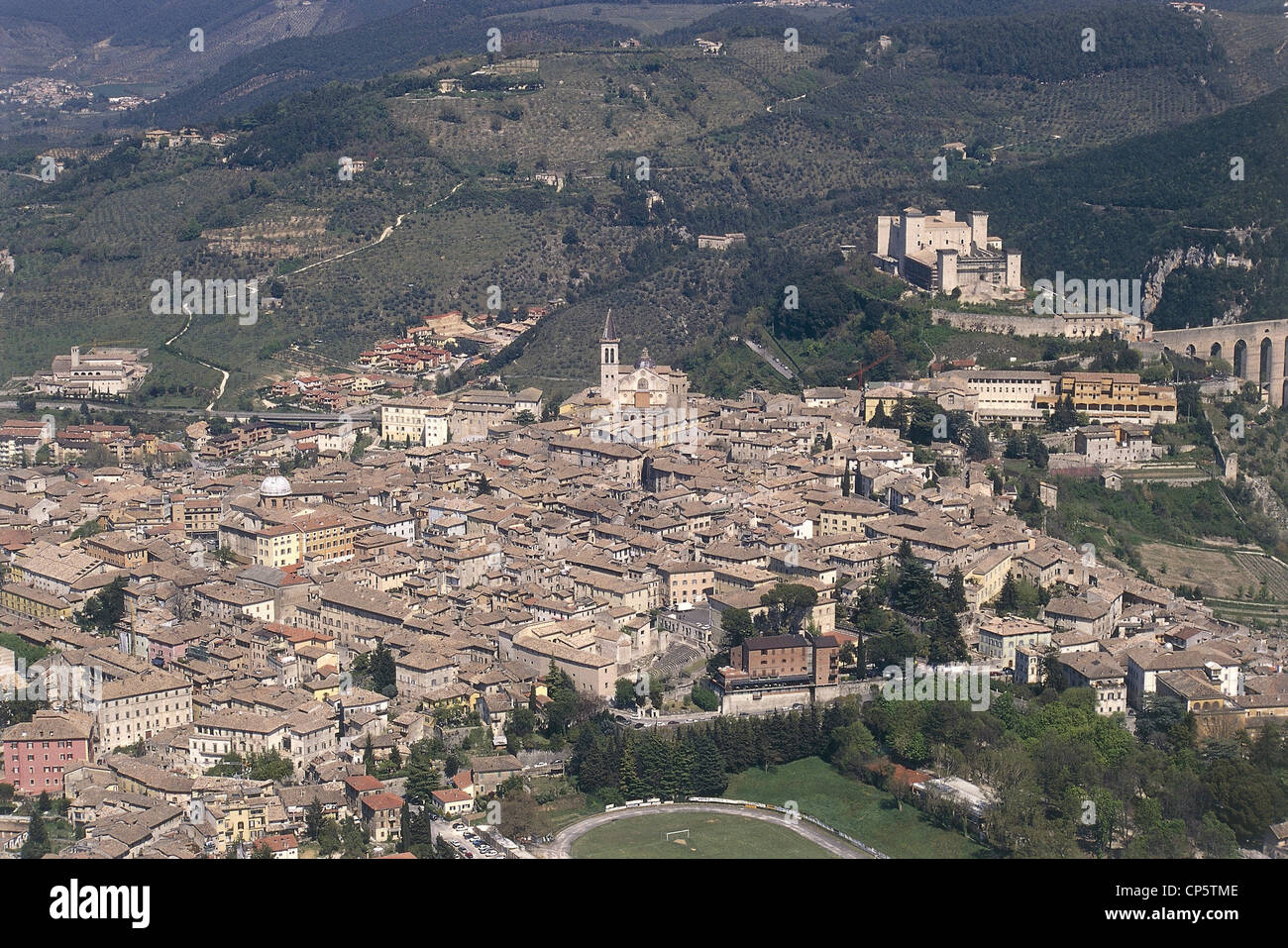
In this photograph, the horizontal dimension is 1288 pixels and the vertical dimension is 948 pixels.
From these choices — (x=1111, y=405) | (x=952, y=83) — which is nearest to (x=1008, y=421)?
(x=1111, y=405)

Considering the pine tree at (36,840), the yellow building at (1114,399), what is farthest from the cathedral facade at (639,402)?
the pine tree at (36,840)

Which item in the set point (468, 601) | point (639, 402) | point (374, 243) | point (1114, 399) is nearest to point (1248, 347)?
point (1114, 399)

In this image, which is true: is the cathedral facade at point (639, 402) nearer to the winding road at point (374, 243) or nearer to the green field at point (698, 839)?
the green field at point (698, 839)

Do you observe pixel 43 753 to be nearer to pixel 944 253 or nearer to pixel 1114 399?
pixel 1114 399

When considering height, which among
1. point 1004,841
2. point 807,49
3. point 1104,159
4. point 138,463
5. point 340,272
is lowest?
point 1004,841

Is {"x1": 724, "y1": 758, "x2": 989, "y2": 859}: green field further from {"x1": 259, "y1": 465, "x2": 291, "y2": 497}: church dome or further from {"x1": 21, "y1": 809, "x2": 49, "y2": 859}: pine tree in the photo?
{"x1": 259, "y1": 465, "x2": 291, "y2": 497}: church dome

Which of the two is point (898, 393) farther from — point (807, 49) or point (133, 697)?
point (807, 49)
